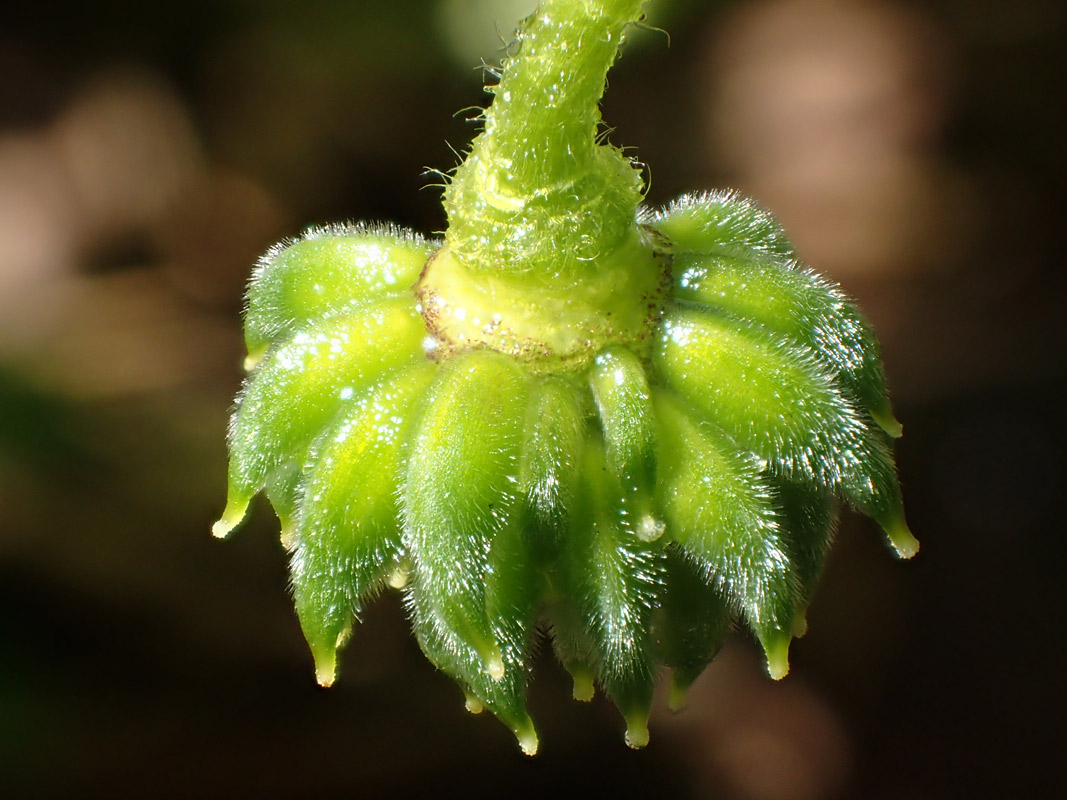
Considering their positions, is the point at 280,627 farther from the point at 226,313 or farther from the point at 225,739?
the point at 226,313

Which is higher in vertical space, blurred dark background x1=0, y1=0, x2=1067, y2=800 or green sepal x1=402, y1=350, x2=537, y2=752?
green sepal x1=402, y1=350, x2=537, y2=752

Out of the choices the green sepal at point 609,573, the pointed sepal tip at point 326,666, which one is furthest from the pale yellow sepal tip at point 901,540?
the pointed sepal tip at point 326,666

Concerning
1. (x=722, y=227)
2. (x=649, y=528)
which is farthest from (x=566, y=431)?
(x=722, y=227)

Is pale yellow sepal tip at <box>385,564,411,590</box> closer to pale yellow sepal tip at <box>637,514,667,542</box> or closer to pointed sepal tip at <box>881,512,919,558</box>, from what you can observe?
pale yellow sepal tip at <box>637,514,667,542</box>

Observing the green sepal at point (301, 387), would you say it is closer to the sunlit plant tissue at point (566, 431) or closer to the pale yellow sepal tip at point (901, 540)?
the sunlit plant tissue at point (566, 431)

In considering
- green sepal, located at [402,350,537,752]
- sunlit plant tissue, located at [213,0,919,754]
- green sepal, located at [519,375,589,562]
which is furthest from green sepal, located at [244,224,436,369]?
green sepal, located at [519,375,589,562]

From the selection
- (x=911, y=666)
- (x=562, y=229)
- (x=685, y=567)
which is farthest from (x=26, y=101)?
(x=911, y=666)

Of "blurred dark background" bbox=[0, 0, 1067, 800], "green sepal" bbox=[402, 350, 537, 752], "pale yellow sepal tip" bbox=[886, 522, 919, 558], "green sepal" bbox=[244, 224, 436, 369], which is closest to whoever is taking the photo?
"green sepal" bbox=[402, 350, 537, 752]
